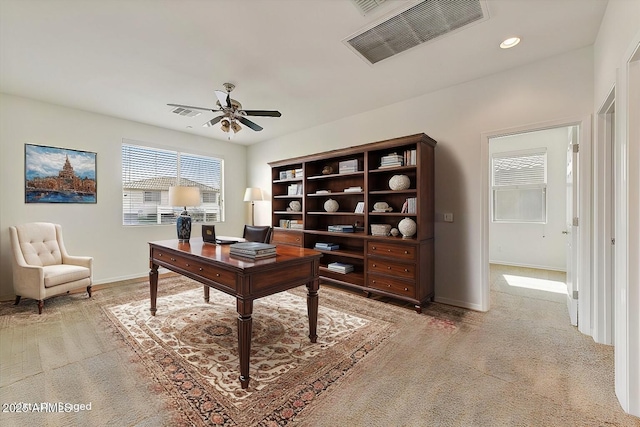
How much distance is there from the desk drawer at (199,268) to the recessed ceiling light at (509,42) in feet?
9.87

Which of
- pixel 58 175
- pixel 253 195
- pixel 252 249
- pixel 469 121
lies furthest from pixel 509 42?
pixel 58 175

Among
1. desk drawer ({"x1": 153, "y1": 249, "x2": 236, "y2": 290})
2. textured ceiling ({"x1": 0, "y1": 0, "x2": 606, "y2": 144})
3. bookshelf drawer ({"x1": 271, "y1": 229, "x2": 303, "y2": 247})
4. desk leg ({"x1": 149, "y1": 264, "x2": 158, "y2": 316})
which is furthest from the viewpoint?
bookshelf drawer ({"x1": 271, "y1": 229, "x2": 303, "y2": 247})

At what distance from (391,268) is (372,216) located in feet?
2.65

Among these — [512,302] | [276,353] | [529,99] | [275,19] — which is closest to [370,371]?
[276,353]

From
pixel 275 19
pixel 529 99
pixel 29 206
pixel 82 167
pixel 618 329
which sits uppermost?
pixel 275 19

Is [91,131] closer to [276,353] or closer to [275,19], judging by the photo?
[275,19]

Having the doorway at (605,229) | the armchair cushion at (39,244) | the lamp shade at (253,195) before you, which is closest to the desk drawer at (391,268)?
the doorway at (605,229)

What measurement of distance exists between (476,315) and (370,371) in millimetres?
Result: 1674

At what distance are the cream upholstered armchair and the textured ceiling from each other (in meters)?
1.76

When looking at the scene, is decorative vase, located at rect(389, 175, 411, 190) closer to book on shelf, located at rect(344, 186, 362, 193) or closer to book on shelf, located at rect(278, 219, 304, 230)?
book on shelf, located at rect(344, 186, 362, 193)

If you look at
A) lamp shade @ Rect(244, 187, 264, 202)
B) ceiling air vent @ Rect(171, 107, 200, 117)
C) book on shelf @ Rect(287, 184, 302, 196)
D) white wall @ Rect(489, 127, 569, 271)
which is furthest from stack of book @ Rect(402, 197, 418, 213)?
white wall @ Rect(489, 127, 569, 271)

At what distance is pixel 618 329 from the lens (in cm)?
168

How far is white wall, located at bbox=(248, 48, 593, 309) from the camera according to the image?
2.64m

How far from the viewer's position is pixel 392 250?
129 inches
